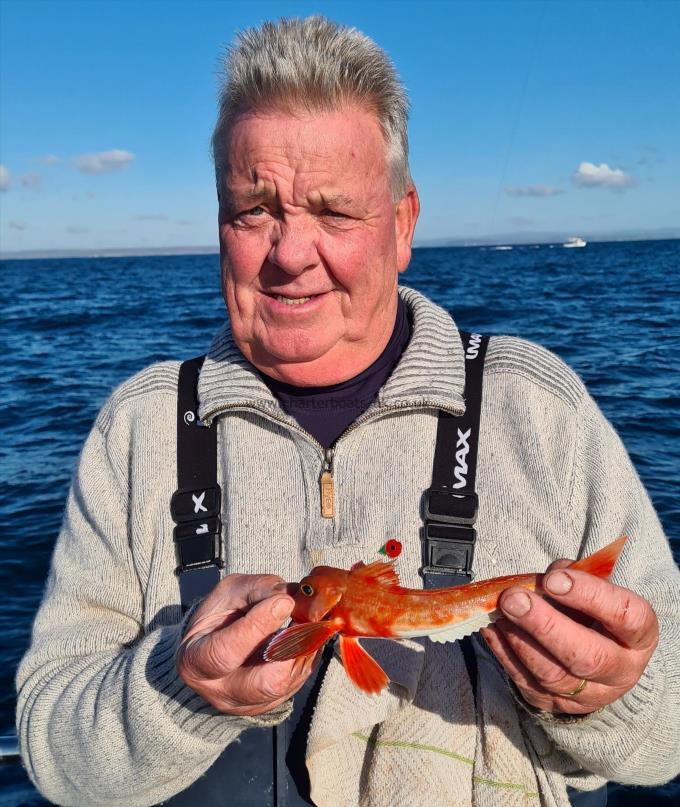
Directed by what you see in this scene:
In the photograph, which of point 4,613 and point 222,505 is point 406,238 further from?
point 4,613

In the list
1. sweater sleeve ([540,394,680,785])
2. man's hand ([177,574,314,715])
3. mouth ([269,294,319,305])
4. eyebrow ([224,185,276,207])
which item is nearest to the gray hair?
eyebrow ([224,185,276,207])

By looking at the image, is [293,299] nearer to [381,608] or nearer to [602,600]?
[381,608]

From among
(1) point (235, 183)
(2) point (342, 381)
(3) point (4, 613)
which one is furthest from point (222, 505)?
(3) point (4, 613)

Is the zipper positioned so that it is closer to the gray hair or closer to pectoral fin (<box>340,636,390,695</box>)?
pectoral fin (<box>340,636,390,695</box>)

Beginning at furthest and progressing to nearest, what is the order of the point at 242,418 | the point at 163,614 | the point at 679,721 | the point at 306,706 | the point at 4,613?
the point at 4,613 → the point at 242,418 → the point at 163,614 → the point at 306,706 → the point at 679,721

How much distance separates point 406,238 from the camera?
3.45 m

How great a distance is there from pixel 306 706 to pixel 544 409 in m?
1.49

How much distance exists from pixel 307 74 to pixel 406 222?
820 millimetres

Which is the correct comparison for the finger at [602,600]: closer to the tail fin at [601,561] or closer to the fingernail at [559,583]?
the fingernail at [559,583]

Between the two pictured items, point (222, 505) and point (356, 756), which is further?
point (222, 505)

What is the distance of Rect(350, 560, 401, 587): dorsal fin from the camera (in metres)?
2.61

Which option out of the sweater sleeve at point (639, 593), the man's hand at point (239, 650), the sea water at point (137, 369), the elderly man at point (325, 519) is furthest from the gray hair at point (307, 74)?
the sea water at point (137, 369)

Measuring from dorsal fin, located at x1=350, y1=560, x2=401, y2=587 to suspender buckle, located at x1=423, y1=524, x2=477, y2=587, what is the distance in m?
0.39

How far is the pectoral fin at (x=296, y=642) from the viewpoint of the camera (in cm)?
234
